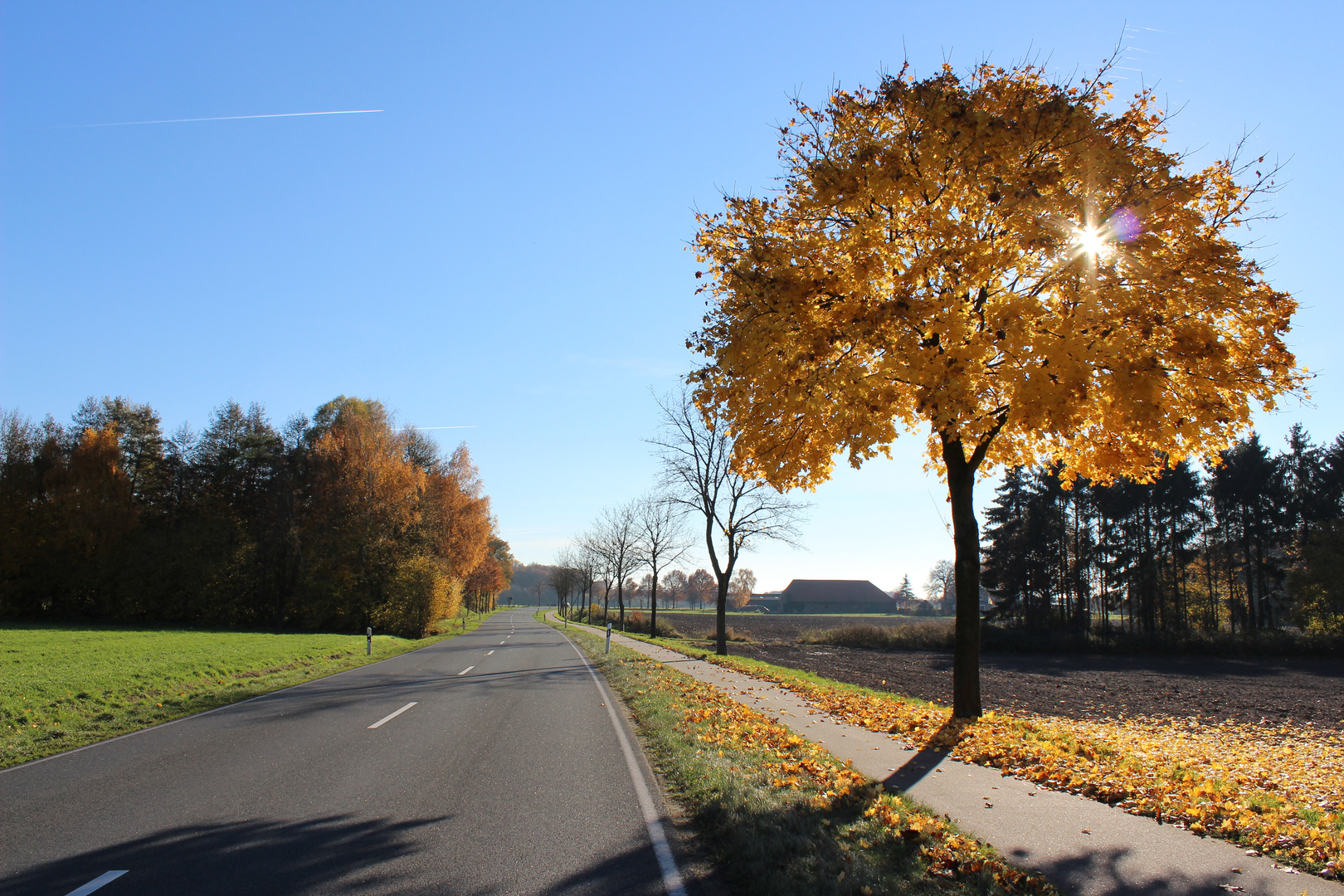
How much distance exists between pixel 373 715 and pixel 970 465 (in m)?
10.1

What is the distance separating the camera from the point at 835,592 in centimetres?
13050

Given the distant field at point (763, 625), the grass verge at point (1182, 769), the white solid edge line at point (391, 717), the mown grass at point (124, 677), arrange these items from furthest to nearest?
the distant field at point (763, 625)
the white solid edge line at point (391, 717)
the mown grass at point (124, 677)
the grass verge at point (1182, 769)

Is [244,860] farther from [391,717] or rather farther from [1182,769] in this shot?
[1182,769]

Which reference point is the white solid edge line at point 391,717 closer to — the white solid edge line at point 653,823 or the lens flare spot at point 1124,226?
the white solid edge line at point 653,823

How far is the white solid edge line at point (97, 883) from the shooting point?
396 centimetres

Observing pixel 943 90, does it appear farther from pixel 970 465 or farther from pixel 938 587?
pixel 938 587

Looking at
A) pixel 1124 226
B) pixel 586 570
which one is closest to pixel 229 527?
pixel 586 570

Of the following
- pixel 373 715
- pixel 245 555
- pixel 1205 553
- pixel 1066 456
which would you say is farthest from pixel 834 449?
pixel 1205 553

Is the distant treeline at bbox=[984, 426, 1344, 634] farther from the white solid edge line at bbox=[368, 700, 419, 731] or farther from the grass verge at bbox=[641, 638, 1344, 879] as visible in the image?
the white solid edge line at bbox=[368, 700, 419, 731]

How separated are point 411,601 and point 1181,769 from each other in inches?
1377

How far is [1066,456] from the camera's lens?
10.1 metres

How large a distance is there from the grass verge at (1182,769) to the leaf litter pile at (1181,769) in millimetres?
12

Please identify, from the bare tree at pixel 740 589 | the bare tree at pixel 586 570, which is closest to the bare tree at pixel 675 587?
the bare tree at pixel 740 589

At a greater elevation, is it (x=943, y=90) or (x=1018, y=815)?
(x=943, y=90)
